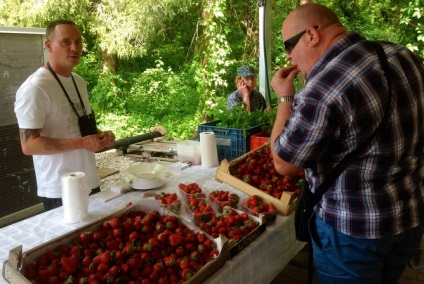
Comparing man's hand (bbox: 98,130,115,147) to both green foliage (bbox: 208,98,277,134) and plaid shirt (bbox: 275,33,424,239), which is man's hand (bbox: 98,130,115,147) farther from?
plaid shirt (bbox: 275,33,424,239)

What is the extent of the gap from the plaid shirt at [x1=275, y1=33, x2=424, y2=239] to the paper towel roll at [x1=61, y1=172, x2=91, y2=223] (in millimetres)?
1073

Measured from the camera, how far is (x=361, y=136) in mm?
1254

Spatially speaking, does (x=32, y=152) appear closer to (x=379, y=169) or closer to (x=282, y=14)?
(x=379, y=169)

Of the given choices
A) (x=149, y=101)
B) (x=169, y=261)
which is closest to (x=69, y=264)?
(x=169, y=261)

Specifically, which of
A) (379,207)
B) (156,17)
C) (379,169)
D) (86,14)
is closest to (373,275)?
(379,207)

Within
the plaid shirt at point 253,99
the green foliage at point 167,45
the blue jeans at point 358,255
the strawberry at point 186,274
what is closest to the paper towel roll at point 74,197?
the strawberry at point 186,274

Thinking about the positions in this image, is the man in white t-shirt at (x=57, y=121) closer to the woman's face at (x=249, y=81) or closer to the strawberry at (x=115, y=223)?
the strawberry at (x=115, y=223)

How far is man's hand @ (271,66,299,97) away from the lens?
162 cm

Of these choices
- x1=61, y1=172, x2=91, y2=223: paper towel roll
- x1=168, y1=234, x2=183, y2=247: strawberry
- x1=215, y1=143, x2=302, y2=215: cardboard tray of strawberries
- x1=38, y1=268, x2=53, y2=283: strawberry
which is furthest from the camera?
x1=215, y1=143, x2=302, y2=215: cardboard tray of strawberries

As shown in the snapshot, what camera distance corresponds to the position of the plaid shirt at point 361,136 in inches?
48.2

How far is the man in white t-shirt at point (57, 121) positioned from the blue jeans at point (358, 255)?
1454 millimetres

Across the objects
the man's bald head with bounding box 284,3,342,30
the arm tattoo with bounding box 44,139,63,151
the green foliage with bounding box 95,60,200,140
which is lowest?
the green foliage with bounding box 95,60,200,140

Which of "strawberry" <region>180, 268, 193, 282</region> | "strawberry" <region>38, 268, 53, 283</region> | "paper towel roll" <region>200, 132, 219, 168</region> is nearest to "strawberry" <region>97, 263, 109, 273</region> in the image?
"strawberry" <region>38, 268, 53, 283</region>

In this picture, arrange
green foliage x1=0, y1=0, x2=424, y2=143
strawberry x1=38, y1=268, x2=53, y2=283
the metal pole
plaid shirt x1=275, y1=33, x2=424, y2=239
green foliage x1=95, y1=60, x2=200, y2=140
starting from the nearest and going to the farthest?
plaid shirt x1=275, y1=33, x2=424, y2=239 < strawberry x1=38, y1=268, x2=53, y2=283 < the metal pole < green foliage x1=0, y1=0, x2=424, y2=143 < green foliage x1=95, y1=60, x2=200, y2=140
